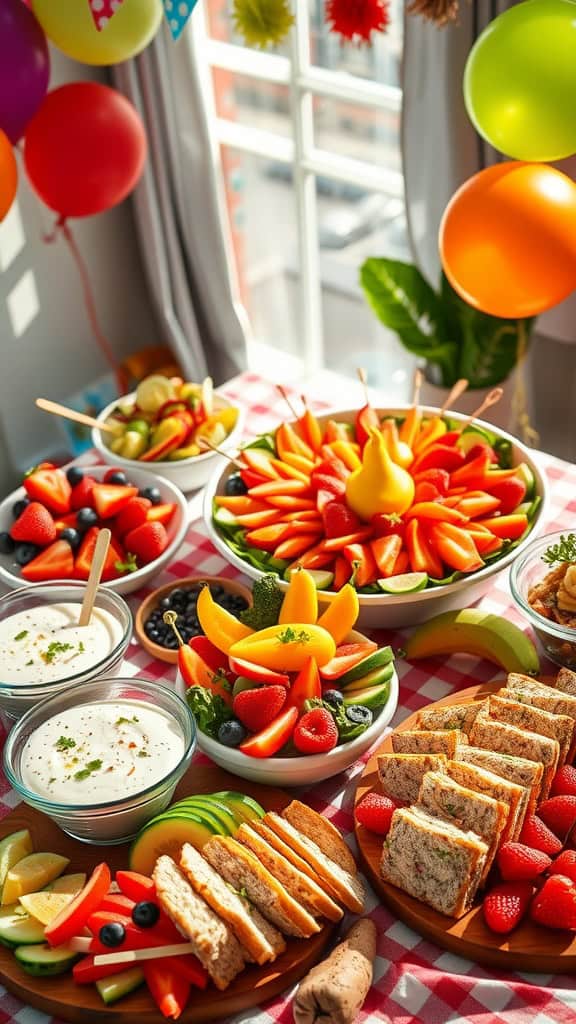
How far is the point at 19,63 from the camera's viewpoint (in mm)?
2480

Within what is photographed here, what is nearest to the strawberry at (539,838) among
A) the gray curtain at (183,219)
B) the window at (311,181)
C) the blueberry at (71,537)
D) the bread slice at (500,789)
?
the bread slice at (500,789)

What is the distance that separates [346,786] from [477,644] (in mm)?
388

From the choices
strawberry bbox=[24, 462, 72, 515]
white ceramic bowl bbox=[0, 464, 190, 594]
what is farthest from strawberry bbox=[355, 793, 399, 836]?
strawberry bbox=[24, 462, 72, 515]

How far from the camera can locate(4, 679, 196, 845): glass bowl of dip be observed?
1.69 metres

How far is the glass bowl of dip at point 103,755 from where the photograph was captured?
1.69m

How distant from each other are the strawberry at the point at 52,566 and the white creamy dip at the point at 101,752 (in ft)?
1.44

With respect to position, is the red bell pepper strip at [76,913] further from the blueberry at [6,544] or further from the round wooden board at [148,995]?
the blueberry at [6,544]

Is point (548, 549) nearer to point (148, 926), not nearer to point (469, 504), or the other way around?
point (469, 504)

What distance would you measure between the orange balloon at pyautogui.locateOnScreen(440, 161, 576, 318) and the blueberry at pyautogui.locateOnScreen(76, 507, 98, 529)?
904mm

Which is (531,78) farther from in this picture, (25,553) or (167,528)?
(25,553)

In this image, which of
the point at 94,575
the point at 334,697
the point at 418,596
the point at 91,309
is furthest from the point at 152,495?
the point at 91,309

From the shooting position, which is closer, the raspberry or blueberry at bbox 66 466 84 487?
the raspberry

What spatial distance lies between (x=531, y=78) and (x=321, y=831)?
1446 mm

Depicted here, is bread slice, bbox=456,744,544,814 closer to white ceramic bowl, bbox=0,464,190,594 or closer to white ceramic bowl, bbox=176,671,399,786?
white ceramic bowl, bbox=176,671,399,786
